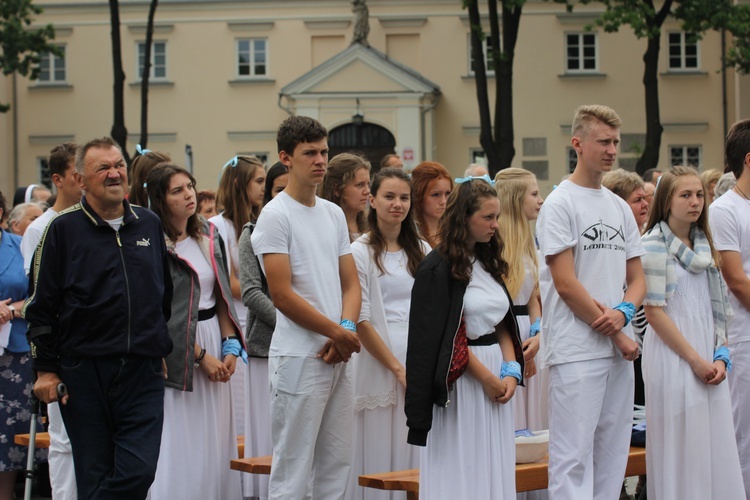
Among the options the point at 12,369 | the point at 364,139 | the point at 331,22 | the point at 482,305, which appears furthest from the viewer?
the point at 331,22

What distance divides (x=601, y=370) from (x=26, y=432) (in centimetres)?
469

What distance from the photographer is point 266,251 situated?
6332 millimetres

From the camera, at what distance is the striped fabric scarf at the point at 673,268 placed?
7.22 meters

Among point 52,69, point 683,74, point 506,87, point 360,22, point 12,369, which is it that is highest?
point 360,22

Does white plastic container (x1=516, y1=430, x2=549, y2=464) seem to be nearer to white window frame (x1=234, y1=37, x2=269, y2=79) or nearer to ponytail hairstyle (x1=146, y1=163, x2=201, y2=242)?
ponytail hairstyle (x1=146, y1=163, x2=201, y2=242)

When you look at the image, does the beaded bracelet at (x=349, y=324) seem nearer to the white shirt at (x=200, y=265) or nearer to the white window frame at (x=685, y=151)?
the white shirt at (x=200, y=265)

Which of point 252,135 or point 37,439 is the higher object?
point 252,135

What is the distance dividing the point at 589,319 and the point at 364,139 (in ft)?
100

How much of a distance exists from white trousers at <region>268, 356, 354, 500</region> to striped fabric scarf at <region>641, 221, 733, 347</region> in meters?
2.13

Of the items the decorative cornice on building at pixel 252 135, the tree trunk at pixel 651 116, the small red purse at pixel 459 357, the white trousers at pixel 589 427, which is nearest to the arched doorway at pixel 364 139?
the decorative cornice on building at pixel 252 135

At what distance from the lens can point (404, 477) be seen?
695cm

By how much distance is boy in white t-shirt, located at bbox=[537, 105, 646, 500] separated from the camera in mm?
6578

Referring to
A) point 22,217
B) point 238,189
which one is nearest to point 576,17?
point 22,217

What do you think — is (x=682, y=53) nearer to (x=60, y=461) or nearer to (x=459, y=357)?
(x=459, y=357)
